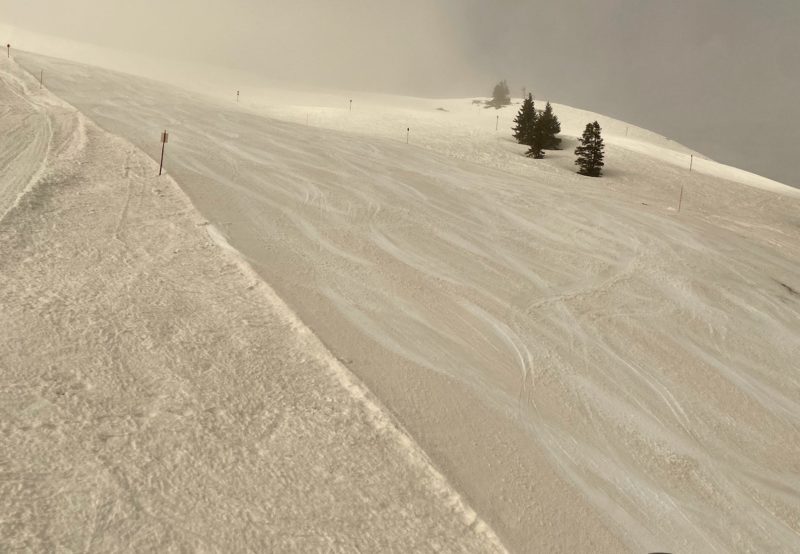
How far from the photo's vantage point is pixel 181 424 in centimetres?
521

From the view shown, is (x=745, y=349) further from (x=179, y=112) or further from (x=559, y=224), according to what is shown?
(x=179, y=112)

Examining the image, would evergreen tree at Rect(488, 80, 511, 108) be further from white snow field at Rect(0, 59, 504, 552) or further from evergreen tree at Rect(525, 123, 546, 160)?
white snow field at Rect(0, 59, 504, 552)

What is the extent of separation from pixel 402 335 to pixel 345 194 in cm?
843

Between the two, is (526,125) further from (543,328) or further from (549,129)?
(543,328)

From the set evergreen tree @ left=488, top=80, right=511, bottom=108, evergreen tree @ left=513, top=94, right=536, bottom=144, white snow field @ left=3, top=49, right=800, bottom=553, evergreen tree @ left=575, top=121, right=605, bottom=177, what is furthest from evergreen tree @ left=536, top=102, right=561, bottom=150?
evergreen tree @ left=488, top=80, right=511, bottom=108

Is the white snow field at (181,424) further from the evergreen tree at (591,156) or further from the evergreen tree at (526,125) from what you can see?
the evergreen tree at (526,125)

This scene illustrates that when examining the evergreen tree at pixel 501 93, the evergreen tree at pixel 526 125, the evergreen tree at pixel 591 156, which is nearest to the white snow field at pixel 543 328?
the evergreen tree at pixel 591 156

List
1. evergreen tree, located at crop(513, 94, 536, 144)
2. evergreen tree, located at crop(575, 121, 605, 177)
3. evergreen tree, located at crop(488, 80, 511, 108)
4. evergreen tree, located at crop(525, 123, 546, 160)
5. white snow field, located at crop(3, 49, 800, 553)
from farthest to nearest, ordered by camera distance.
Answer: evergreen tree, located at crop(488, 80, 511, 108)
evergreen tree, located at crop(513, 94, 536, 144)
evergreen tree, located at crop(525, 123, 546, 160)
evergreen tree, located at crop(575, 121, 605, 177)
white snow field, located at crop(3, 49, 800, 553)

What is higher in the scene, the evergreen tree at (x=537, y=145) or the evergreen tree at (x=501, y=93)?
the evergreen tree at (x=537, y=145)

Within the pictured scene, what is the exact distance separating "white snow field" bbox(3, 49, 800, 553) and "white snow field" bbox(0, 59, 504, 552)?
27 centimetres

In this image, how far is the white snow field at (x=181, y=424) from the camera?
4.21 meters

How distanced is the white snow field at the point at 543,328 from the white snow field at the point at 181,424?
0.89 feet

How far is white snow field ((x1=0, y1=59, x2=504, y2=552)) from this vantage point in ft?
13.8

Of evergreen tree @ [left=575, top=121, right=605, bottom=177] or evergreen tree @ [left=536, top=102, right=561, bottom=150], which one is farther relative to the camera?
evergreen tree @ [left=536, top=102, right=561, bottom=150]
